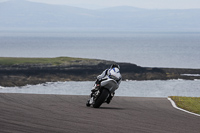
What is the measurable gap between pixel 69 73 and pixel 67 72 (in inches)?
21.8

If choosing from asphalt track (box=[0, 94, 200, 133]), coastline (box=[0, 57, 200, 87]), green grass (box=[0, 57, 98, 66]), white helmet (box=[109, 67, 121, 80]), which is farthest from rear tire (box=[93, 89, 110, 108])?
green grass (box=[0, 57, 98, 66])

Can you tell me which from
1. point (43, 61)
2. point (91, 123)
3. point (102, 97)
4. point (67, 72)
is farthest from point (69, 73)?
point (91, 123)

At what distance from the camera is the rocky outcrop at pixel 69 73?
6799cm

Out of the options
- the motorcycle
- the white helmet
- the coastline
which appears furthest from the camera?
the coastline

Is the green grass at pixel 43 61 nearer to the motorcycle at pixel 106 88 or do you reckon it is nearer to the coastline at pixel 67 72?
the coastline at pixel 67 72

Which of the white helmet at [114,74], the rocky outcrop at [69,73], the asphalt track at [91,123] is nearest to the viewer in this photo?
the asphalt track at [91,123]

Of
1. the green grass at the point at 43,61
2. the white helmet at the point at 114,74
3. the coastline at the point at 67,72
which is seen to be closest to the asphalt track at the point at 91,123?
the white helmet at the point at 114,74

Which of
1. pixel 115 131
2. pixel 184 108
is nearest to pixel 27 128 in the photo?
pixel 115 131

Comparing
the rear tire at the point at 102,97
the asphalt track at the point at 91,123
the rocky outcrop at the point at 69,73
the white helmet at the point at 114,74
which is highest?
the rocky outcrop at the point at 69,73

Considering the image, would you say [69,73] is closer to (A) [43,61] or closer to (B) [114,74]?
(A) [43,61]

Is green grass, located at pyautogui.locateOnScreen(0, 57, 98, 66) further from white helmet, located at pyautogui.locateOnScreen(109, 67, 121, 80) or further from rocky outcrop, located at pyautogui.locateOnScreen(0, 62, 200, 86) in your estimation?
white helmet, located at pyautogui.locateOnScreen(109, 67, 121, 80)

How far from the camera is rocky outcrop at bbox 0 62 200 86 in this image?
6799 cm

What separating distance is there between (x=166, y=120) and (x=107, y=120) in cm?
206

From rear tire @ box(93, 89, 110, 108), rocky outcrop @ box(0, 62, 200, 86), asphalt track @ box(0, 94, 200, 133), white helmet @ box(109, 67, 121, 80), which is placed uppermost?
rocky outcrop @ box(0, 62, 200, 86)
